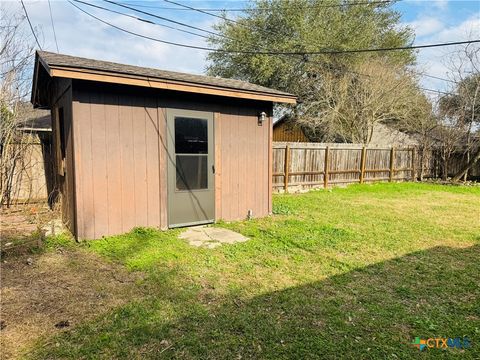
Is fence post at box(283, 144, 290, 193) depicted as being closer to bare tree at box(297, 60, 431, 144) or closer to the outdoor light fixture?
the outdoor light fixture

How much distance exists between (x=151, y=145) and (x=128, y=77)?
1047 millimetres

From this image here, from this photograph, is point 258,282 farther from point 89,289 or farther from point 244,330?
point 89,289

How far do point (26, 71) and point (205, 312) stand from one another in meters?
7.15

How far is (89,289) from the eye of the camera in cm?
318

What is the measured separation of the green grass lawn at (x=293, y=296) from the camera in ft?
7.47

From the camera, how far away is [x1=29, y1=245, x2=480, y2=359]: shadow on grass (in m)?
2.23

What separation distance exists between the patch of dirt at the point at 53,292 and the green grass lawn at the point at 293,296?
155mm

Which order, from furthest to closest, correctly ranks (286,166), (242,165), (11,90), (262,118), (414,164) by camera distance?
(414,164)
(286,166)
(11,90)
(262,118)
(242,165)

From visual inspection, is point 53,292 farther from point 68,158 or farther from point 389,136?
point 389,136


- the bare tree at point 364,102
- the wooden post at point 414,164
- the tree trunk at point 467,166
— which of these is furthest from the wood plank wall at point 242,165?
the tree trunk at point 467,166

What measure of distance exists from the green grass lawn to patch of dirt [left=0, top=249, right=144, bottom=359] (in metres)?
0.16

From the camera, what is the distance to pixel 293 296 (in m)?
3.06

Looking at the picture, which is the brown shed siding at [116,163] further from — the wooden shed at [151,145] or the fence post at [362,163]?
the fence post at [362,163]
